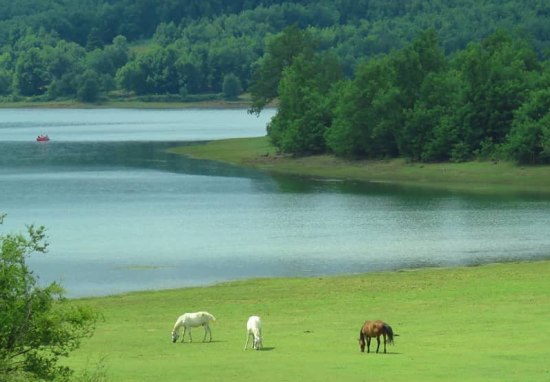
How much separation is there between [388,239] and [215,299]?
19.6 metres

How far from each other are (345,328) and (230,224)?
115ft

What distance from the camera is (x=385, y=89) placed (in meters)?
105

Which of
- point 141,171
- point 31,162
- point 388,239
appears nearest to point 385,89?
point 141,171

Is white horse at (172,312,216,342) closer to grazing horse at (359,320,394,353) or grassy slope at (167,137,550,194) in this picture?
grazing horse at (359,320,394,353)

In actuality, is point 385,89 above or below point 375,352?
above

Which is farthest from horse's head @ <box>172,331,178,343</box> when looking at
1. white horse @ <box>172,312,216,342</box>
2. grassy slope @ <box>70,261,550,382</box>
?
grassy slope @ <box>70,261,550,382</box>

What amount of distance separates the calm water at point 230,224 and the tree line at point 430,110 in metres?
9.31

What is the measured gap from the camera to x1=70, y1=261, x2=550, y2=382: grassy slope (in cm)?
2452

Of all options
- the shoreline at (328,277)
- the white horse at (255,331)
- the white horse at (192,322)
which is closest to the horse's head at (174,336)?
the white horse at (192,322)

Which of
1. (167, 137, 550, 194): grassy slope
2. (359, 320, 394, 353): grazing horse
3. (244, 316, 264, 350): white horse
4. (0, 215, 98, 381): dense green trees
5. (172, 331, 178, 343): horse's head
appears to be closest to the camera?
(0, 215, 98, 381): dense green trees

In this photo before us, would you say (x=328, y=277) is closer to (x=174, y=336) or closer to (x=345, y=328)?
(x=345, y=328)

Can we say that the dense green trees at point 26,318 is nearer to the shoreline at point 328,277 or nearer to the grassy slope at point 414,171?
the shoreline at point 328,277

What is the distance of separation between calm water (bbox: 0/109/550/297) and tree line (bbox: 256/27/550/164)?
30.5 feet

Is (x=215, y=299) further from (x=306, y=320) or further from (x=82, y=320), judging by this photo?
(x=82, y=320)
